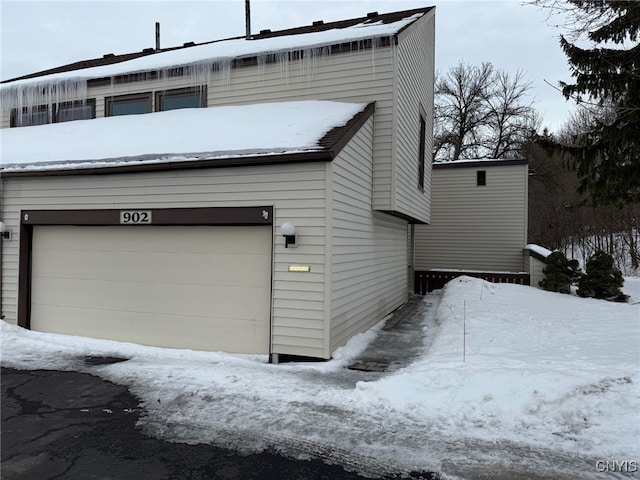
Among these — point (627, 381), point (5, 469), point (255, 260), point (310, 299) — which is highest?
point (255, 260)

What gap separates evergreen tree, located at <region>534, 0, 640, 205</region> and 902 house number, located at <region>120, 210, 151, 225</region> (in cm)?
739

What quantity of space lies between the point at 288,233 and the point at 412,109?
5567mm

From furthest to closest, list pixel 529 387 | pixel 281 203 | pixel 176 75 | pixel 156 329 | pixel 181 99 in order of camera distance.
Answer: pixel 181 99
pixel 176 75
pixel 156 329
pixel 281 203
pixel 529 387

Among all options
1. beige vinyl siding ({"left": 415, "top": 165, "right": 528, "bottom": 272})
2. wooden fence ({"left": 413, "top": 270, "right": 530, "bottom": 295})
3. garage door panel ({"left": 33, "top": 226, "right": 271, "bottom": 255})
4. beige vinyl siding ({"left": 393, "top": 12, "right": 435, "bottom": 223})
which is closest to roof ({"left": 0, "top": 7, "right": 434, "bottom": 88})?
beige vinyl siding ({"left": 393, "top": 12, "right": 435, "bottom": 223})

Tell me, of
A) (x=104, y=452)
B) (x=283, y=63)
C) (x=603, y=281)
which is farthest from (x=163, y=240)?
(x=603, y=281)

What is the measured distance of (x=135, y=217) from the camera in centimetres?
722

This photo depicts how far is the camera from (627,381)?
4625 mm

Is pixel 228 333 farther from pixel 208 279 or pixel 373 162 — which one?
pixel 373 162

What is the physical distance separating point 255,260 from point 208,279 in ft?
2.92

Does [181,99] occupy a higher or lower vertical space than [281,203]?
higher

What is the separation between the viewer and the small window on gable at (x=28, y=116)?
11.2 metres

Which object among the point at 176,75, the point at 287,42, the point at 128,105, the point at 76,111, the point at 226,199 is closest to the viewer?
the point at 226,199

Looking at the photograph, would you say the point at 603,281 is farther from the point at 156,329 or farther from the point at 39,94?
the point at 39,94

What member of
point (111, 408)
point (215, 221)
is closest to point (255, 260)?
point (215, 221)
